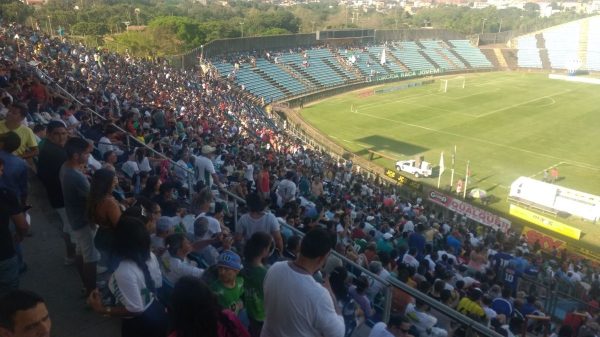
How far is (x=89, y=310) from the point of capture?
5.60 m

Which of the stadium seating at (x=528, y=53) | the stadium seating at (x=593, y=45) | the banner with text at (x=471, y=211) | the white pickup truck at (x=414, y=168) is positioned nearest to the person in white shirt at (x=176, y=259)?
Result: the banner with text at (x=471, y=211)

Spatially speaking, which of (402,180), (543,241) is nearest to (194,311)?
(543,241)

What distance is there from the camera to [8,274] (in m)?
4.49

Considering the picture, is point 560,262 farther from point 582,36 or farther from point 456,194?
point 582,36

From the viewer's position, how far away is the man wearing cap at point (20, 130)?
6.88m

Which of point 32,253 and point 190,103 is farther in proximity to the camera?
point 190,103

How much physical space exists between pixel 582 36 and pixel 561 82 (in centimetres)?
3474

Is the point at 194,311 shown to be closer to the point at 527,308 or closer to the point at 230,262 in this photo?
the point at 230,262

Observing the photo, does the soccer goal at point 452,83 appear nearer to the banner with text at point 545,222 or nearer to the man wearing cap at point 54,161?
the banner with text at point 545,222

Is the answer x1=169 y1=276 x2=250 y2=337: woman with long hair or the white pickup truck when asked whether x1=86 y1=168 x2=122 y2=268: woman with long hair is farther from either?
the white pickup truck

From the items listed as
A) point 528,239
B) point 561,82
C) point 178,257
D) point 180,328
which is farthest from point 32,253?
point 561,82

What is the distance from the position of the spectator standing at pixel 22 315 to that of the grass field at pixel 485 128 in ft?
81.1

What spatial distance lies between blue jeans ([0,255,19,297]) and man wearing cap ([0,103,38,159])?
2871mm

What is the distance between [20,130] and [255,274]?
477 cm
